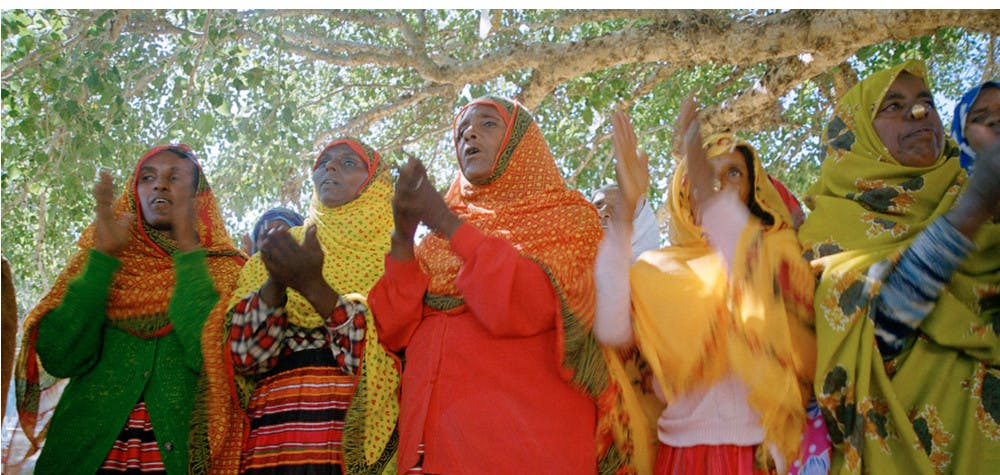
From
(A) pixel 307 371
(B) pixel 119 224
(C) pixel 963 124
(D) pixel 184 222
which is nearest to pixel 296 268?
(A) pixel 307 371

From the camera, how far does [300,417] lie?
2865 millimetres

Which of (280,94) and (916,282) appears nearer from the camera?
(916,282)

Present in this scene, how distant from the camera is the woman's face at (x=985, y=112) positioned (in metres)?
2.86

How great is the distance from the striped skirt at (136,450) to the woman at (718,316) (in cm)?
158

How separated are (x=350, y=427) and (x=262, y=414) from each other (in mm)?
351

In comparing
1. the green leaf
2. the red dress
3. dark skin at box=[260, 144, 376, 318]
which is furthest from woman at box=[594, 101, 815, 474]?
the green leaf

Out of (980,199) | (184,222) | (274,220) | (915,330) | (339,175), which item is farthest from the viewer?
(274,220)

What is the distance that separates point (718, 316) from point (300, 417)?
1.40 metres

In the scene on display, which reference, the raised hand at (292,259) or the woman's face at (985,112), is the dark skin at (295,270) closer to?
the raised hand at (292,259)

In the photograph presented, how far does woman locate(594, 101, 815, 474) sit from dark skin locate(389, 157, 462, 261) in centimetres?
52

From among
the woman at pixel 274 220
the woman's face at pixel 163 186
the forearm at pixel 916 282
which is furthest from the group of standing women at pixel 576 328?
the woman at pixel 274 220

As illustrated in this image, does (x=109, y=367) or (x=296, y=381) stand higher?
(x=109, y=367)

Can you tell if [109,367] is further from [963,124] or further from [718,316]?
[963,124]

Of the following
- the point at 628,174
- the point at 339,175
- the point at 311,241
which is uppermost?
the point at 339,175
